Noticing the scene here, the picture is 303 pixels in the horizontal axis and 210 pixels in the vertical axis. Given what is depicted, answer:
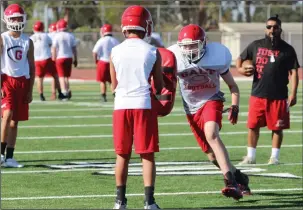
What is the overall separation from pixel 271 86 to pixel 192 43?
334 centimetres

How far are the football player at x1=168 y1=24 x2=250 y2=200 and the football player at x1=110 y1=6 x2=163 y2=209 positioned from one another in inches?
39.4

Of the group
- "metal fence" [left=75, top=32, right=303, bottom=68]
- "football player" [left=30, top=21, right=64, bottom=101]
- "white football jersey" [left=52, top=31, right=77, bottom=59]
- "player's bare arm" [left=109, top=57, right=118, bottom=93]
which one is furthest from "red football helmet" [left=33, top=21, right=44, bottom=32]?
"metal fence" [left=75, top=32, right=303, bottom=68]

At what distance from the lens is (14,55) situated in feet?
39.2

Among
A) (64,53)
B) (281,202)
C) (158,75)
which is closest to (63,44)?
(64,53)

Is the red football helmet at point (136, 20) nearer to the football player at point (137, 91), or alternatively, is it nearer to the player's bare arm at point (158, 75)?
the football player at point (137, 91)

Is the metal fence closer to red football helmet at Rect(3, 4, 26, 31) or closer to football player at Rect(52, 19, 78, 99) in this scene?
football player at Rect(52, 19, 78, 99)

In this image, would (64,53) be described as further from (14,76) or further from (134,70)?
(134,70)

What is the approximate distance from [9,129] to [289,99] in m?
3.51

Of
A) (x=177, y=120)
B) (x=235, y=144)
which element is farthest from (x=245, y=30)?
(x=235, y=144)

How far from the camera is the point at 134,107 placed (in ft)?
27.5

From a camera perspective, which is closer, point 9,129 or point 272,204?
point 272,204

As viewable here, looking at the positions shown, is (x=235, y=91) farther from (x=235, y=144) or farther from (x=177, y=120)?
(x=177, y=120)

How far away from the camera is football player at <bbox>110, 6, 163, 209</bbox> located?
832cm

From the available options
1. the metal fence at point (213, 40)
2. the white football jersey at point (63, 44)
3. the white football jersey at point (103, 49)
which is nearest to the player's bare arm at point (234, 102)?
the white football jersey at point (103, 49)
